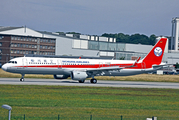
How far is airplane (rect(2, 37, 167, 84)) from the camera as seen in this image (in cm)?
5603

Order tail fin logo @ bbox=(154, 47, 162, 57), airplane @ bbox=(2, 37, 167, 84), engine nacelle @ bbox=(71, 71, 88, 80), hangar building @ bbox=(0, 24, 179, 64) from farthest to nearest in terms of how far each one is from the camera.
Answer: hangar building @ bbox=(0, 24, 179, 64)
tail fin logo @ bbox=(154, 47, 162, 57)
engine nacelle @ bbox=(71, 71, 88, 80)
airplane @ bbox=(2, 37, 167, 84)

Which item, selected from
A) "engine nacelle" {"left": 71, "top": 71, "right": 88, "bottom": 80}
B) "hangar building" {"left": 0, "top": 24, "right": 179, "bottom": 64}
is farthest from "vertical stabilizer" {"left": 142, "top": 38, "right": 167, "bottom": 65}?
"hangar building" {"left": 0, "top": 24, "right": 179, "bottom": 64}

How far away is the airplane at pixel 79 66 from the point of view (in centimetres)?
5603

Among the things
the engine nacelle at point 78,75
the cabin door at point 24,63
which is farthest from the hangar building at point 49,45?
the cabin door at point 24,63

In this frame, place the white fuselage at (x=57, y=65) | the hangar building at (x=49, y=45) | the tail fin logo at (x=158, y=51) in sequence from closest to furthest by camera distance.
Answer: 1. the white fuselage at (x=57, y=65)
2. the tail fin logo at (x=158, y=51)
3. the hangar building at (x=49, y=45)

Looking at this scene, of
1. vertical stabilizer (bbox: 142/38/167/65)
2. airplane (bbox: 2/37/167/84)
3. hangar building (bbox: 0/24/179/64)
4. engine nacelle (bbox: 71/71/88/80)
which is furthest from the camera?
hangar building (bbox: 0/24/179/64)

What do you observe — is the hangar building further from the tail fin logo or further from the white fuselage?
the white fuselage

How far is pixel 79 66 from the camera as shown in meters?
60.4

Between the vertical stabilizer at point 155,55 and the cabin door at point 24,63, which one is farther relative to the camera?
the vertical stabilizer at point 155,55

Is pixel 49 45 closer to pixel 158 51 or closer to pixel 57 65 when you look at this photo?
pixel 158 51

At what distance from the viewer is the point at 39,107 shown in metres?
27.3

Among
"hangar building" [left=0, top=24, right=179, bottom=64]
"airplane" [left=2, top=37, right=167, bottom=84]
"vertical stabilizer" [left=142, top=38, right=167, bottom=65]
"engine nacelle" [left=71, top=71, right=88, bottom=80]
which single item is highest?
"hangar building" [left=0, top=24, right=179, bottom=64]

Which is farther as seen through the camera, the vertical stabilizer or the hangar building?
the hangar building

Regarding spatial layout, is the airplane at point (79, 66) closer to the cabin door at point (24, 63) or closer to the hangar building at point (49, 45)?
the cabin door at point (24, 63)
